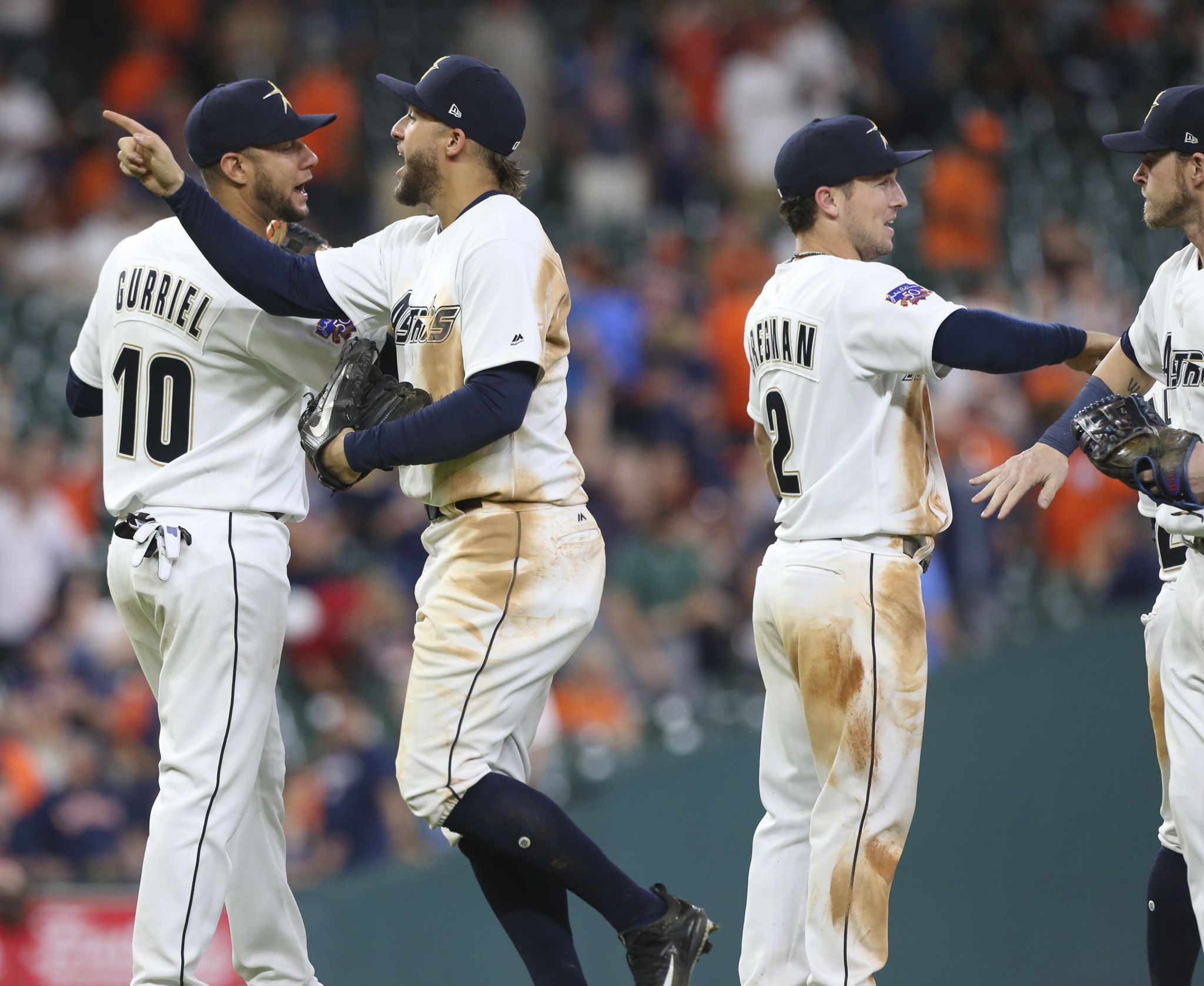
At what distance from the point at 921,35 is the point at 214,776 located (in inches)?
371

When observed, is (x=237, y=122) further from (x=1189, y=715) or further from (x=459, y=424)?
(x=1189, y=715)

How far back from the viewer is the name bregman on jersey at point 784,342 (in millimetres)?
4301

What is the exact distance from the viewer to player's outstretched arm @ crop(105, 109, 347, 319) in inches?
161

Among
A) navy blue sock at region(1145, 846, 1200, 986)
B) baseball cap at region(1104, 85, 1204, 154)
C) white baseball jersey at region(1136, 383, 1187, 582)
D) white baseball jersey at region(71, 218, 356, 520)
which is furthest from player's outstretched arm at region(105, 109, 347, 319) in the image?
navy blue sock at region(1145, 846, 1200, 986)

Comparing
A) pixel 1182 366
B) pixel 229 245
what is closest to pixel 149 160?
pixel 229 245

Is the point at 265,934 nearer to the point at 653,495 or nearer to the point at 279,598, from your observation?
the point at 279,598

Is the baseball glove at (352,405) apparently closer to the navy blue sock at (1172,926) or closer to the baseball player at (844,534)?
the baseball player at (844,534)

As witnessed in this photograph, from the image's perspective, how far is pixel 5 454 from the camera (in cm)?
891

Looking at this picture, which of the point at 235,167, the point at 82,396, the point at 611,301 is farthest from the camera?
the point at 611,301

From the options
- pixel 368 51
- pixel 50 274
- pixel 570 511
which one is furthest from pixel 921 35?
pixel 570 511

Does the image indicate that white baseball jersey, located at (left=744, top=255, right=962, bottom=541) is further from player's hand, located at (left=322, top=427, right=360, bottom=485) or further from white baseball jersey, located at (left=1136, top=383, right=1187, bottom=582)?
player's hand, located at (left=322, top=427, right=360, bottom=485)

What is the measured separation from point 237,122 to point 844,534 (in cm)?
199

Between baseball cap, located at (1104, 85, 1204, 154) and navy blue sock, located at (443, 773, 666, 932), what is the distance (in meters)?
2.15

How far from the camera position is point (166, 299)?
4.50 meters
